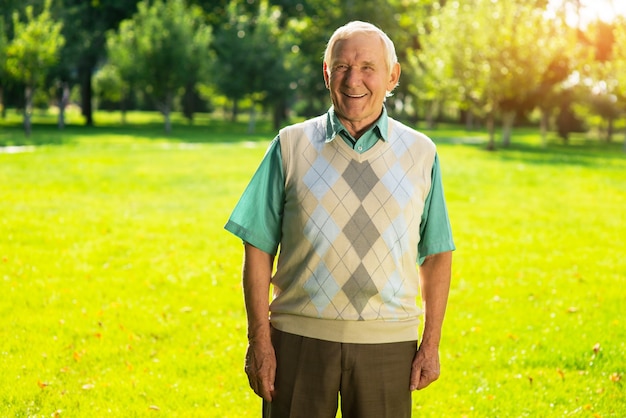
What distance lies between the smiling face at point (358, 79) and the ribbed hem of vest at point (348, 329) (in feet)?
2.37

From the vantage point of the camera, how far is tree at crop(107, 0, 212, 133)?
41594 mm

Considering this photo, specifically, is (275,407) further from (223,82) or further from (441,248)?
(223,82)

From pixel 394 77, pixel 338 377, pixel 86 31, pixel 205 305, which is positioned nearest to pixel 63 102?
pixel 86 31

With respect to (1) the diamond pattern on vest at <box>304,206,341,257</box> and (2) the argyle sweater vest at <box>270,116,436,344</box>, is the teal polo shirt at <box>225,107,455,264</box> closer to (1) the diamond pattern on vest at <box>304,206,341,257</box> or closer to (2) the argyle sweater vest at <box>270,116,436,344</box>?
(2) the argyle sweater vest at <box>270,116,436,344</box>

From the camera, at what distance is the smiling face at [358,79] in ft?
8.96

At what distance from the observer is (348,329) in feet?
8.95

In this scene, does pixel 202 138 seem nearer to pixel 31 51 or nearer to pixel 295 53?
pixel 31 51

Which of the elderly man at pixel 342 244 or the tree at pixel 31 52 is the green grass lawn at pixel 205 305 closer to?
the elderly man at pixel 342 244

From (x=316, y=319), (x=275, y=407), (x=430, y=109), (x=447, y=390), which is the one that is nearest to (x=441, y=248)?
(x=316, y=319)

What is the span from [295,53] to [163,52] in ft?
34.4

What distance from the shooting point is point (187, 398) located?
5574 millimetres

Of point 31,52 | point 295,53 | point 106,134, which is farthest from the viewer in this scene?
point 295,53

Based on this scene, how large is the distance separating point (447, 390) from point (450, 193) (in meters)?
12.7

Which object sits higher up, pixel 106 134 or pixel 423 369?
pixel 423 369
